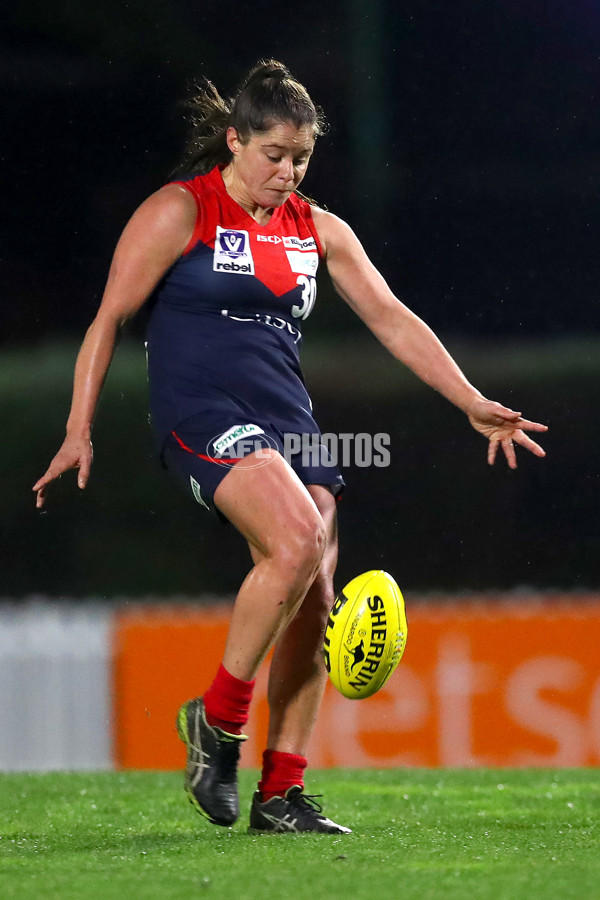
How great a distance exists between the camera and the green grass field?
232 centimetres

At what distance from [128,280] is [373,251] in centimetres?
956

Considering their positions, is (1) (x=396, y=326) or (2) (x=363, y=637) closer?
(2) (x=363, y=637)

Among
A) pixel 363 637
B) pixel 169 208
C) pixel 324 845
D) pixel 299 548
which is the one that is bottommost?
pixel 324 845

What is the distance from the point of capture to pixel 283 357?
128 inches

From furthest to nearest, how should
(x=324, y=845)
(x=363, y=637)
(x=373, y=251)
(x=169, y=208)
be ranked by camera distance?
(x=373, y=251)
(x=169, y=208)
(x=363, y=637)
(x=324, y=845)

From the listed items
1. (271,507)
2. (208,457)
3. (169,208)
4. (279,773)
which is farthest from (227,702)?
(169,208)

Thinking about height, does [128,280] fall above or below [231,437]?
above

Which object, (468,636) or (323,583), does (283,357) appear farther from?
(468,636)

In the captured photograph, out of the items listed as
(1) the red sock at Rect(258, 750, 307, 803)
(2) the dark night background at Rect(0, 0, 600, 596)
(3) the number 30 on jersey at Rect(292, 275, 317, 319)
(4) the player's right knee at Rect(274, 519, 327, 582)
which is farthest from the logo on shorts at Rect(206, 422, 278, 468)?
(2) the dark night background at Rect(0, 0, 600, 596)

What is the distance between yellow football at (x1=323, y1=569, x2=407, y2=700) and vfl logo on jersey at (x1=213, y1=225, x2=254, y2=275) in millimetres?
799

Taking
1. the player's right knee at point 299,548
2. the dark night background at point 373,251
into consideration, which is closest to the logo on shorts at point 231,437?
the player's right knee at point 299,548

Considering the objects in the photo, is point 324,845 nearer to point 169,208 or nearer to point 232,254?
point 232,254

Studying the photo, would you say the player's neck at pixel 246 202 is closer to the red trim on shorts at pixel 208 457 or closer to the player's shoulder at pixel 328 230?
the player's shoulder at pixel 328 230

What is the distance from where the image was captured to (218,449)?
3035 mm
